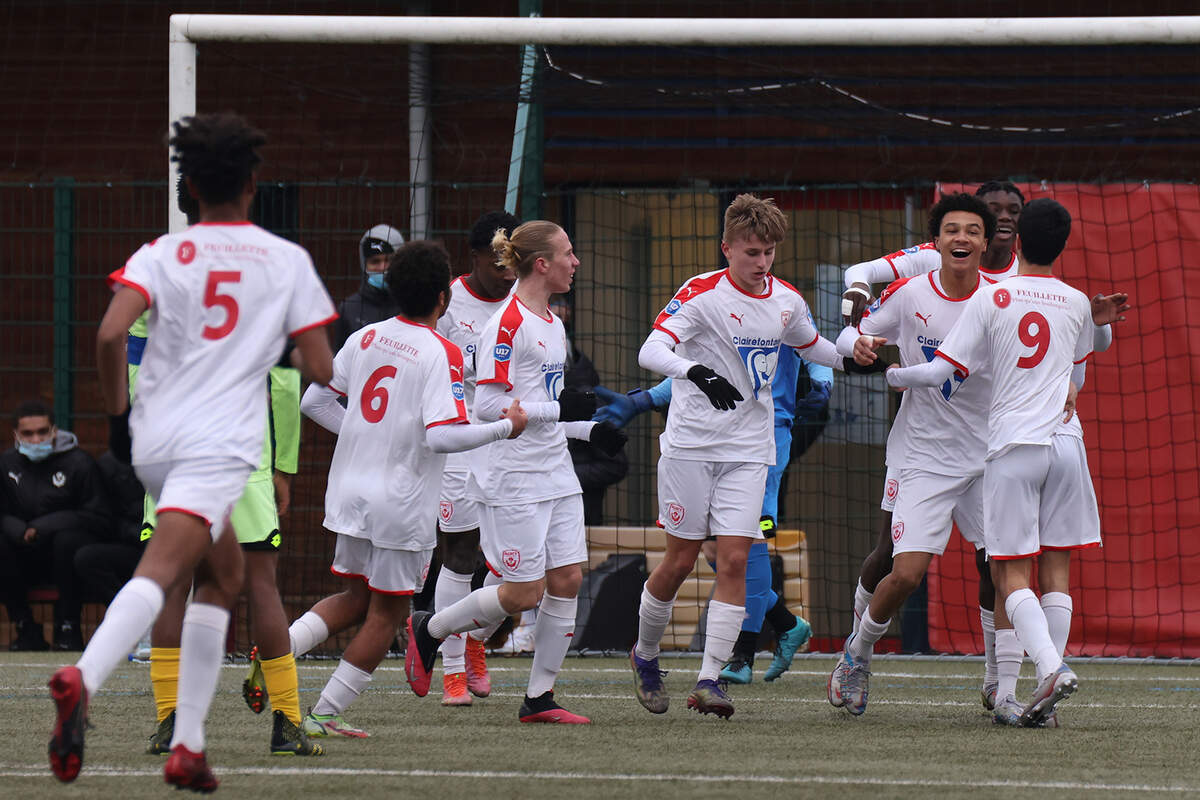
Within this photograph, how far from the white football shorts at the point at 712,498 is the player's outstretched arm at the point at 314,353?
93.2 inches

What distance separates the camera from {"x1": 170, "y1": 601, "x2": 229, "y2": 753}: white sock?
4.20 metres

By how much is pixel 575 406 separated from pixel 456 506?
1.45 metres

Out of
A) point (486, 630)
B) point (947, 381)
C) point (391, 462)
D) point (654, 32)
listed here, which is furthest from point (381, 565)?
point (654, 32)

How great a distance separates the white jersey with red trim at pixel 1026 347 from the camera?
609 cm

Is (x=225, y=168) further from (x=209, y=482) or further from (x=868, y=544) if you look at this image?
(x=868, y=544)

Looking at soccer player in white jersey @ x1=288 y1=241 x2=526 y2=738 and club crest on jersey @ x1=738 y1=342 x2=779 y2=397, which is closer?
soccer player in white jersey @ x1=288 y1=241 x2=526 y2=738

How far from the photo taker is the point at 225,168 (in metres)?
4.45

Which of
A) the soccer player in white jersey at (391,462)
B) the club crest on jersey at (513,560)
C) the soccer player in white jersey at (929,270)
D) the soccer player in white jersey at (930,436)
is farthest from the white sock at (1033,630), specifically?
the soccer player in white jersey at (391,462)

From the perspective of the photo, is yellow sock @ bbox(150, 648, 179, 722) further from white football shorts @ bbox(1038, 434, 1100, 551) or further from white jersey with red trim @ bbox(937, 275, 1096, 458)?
white football shorts @ bbox(1038, 434, 1100, 551)

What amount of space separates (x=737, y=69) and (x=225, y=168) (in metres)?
7.94

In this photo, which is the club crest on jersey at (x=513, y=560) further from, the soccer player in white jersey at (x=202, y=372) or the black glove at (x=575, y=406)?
the soccer player in white jersey at (x=202, y=372)

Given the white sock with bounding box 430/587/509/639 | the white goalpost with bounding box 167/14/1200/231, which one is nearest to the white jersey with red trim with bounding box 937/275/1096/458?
the white sock with bounding box 430/587/509/639

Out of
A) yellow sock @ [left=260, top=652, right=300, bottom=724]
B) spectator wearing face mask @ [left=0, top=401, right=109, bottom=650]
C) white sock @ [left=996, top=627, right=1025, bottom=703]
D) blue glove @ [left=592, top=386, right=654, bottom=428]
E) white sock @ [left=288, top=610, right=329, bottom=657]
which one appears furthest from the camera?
spectator wearing face mask @ [left=0, top=401, right=109, bottom=650]

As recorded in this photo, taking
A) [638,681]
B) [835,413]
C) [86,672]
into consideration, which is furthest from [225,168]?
[835,413]
